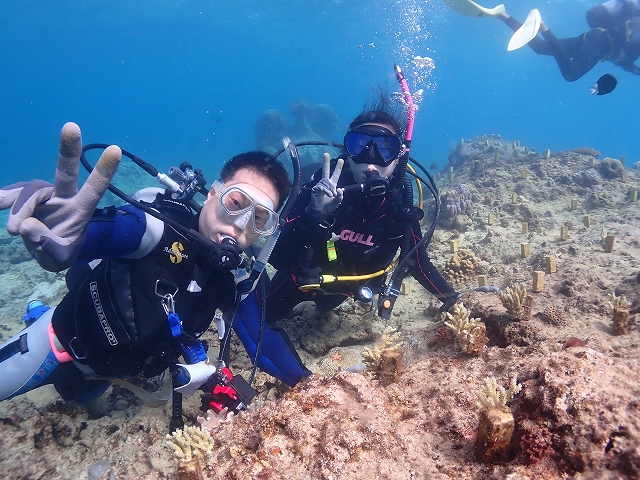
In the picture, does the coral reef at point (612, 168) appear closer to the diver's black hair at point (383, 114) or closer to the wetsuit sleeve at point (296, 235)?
the diver's black hair at point (383, 114)

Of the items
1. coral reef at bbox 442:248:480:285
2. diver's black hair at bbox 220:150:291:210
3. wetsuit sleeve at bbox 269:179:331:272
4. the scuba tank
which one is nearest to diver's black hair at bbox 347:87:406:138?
wetsuit sleeve at bbox 269:179:331:272

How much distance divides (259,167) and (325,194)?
79 centimetres

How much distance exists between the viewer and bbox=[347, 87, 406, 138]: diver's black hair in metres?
4.47

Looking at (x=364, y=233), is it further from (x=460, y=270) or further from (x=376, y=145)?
(x=460, y=270)

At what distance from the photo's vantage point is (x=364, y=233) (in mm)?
4547

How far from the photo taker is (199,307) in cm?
304

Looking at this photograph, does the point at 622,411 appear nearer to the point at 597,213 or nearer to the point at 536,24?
the point at 597,213

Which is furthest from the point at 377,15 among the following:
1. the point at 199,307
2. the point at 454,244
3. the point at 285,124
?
the point at 199,307

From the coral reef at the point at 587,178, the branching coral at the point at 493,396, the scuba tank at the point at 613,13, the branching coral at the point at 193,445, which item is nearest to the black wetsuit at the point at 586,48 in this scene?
the scuba tank at the point at 613,13

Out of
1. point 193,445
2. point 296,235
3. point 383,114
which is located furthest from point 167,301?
point 383,114

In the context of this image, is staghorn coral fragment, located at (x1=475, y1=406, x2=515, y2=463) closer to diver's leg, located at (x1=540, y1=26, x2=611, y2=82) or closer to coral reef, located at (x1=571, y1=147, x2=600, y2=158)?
coral reef, located at (x1=571, y1=147, x2=600, y2=158)

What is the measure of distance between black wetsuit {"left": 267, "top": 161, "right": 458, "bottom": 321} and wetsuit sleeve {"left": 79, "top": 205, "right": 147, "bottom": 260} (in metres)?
2.03

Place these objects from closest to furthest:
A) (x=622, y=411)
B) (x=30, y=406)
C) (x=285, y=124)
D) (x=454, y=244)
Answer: (x=622, y=411), (x=30, y=406), (x=454, y=244), (x=285, y=124)

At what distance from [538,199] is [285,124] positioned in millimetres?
24075
